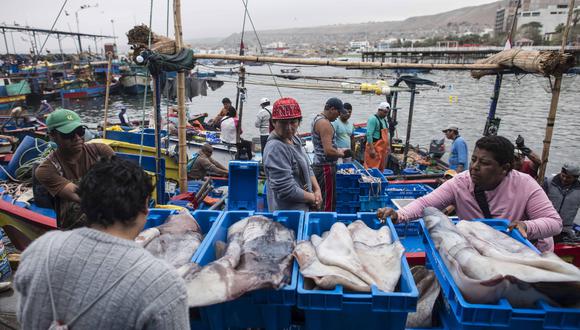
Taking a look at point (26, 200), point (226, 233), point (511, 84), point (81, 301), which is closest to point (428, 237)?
point (226, 233)

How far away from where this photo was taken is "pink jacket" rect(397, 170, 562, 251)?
2.36 m

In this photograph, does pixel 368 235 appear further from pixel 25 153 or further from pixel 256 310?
pixel 25 153

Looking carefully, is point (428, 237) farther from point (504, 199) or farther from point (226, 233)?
point (226, 233)

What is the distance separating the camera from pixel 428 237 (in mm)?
2160

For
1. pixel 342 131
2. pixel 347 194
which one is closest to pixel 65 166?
pixel 347 194

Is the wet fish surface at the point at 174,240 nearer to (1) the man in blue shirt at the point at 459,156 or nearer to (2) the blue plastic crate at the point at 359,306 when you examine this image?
(2) the blue plastic crate at the point at 359,306

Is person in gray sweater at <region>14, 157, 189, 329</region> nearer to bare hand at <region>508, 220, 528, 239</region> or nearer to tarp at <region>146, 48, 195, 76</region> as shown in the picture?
bare hand at <region>508, 220, 528, 239</region>

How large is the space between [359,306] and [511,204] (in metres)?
1.56

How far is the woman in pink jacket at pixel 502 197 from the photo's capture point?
2412 mm

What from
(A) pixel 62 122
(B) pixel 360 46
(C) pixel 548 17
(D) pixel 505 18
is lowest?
(A) pixel 62 122

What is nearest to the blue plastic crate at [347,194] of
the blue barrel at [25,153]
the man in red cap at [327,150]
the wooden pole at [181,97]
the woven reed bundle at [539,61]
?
the man in red cap at [327,150]

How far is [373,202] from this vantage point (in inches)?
230

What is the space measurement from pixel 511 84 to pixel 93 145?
1956 inches

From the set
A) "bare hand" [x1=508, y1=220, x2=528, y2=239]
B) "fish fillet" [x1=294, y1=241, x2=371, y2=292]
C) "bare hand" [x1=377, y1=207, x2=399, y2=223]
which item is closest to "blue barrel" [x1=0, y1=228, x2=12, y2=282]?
"fish fillet" [x1=294, y1=241, x2=371, y2=292]
